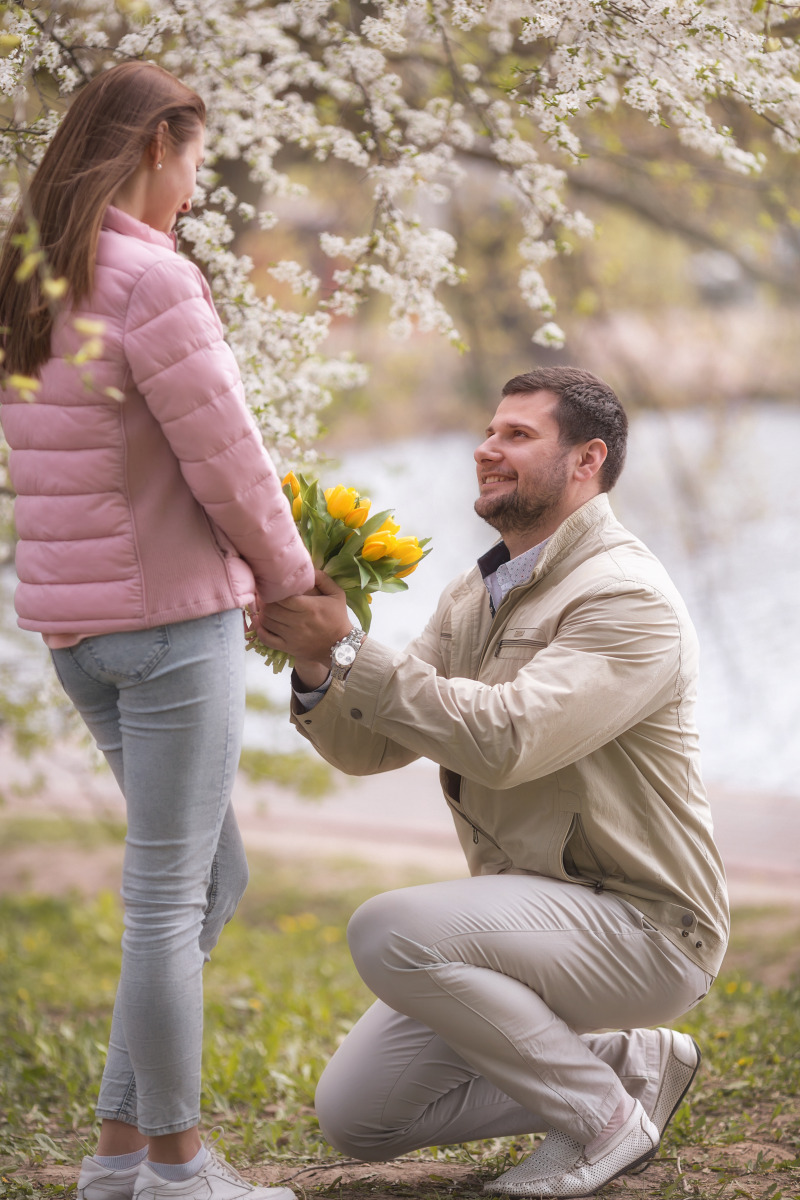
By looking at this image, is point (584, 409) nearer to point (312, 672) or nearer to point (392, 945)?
point (312, 672)

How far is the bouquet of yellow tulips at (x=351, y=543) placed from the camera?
90.3 inches

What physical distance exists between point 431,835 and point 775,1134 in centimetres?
652

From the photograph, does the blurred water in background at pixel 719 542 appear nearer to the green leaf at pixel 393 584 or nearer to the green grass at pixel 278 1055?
the green grass at pixel 278 1055

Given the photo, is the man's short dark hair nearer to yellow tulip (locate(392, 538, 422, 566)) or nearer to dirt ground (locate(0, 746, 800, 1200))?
yellow tulip (locate(392, 538, 422, 566))

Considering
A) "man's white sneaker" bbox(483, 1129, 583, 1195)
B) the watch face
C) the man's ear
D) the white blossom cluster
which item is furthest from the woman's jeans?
the white blossom cluster

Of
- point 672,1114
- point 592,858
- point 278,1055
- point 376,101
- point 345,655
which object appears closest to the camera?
point 345,655

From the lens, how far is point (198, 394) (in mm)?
1809

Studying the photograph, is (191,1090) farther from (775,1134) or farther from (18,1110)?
(775,1134)

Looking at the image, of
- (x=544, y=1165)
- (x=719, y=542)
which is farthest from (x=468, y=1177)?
(x=719, y=542)

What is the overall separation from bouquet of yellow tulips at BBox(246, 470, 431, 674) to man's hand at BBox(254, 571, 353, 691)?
0.15 feet

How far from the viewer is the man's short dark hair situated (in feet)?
8.61

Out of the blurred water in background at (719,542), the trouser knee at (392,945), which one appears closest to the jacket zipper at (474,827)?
the trouser knee at (392,945)

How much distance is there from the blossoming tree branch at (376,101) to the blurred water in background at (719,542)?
15.9 feet

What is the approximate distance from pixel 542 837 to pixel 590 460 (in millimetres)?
880
